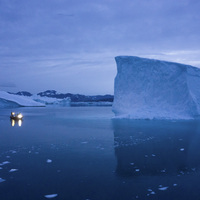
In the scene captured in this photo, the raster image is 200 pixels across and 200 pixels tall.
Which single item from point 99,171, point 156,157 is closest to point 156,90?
point 156,157

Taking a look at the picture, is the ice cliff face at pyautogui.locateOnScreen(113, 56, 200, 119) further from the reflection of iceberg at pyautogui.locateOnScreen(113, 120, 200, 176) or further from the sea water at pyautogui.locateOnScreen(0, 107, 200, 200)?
the sea water at pyautogui.locateOnScreen(0, 107, 200, 200)

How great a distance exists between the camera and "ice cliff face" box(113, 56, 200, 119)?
1836cm

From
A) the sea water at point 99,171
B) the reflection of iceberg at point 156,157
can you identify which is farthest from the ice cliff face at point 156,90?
the sea water at point 99,171

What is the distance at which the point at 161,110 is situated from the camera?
1828cm

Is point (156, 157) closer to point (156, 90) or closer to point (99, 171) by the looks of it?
point (99, 171)

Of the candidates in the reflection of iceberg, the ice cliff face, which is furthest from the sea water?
the ice cliff face

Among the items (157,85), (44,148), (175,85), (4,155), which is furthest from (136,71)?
(4,155)

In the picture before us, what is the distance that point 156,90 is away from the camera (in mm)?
19422

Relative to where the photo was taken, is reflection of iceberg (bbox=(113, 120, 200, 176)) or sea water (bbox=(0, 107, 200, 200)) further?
reflection of iceberg (bbox=(113, 120, 200, 176))

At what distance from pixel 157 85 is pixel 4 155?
15.8 m

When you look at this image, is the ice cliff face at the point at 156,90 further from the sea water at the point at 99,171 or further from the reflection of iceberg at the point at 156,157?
the sea water at the point at 99,171

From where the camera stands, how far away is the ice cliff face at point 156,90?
18.4 m

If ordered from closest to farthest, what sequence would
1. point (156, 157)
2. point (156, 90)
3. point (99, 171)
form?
point (99, 171) → point (156, 157) → point (156, 90)

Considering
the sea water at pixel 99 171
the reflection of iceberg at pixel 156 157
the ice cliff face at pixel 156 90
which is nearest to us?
the sea water at pixel 99 171
